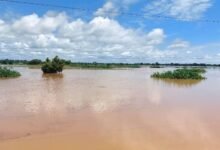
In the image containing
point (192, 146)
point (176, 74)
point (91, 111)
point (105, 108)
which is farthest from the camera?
point (176, 74)

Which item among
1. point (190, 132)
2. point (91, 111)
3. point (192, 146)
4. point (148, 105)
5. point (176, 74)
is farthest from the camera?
point (176, 74)

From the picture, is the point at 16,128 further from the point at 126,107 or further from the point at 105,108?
the point at 126,107

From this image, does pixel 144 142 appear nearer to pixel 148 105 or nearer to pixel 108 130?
pixel 108 130

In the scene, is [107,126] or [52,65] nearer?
[107,126]

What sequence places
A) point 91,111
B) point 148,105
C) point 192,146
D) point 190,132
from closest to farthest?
point 192,146 → point 190,132 → point 91,111 → point 148,105

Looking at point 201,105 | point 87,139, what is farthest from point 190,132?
point 201,105

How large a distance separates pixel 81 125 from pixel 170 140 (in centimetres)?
246

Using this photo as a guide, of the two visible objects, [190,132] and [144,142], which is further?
[190,132]

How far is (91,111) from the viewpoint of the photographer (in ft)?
32.8

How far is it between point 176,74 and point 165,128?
22210 mm

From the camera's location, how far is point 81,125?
799cm

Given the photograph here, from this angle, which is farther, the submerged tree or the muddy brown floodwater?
the submerged tree

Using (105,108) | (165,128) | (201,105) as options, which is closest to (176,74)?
(201,105)

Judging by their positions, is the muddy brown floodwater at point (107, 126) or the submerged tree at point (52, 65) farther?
the submerged tree at point (52, 65)
